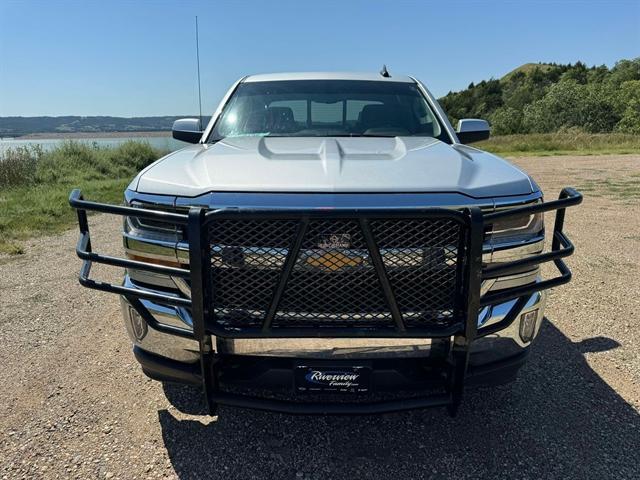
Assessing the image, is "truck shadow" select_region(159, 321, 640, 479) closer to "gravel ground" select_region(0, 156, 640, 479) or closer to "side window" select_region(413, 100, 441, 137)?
"gravel ground" select_region(0, 156, 640, 479)

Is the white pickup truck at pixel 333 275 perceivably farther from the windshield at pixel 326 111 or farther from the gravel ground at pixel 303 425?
the windshield at pixel 326 111

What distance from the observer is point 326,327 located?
79.8 inches

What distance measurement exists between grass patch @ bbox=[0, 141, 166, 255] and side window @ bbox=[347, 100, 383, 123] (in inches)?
200

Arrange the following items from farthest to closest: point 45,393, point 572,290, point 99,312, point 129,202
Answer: point 572,290 → point 99,312 → point 45,393 → point 129,202

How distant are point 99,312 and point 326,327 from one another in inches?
117

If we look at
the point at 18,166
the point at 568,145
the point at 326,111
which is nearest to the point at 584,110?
the point at 568,145

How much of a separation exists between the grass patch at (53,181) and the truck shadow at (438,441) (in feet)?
17.2

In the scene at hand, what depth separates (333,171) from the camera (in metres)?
2.17

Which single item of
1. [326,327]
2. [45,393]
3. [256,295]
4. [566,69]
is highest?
[566,69]

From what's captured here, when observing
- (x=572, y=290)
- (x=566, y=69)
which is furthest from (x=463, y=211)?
(x=566, y=69)

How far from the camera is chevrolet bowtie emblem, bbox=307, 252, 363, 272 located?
1.96 meters

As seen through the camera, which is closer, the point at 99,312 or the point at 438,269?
the point at 438,269

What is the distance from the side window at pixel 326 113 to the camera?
364 cm

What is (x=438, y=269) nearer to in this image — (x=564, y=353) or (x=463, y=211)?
(x=463, y=211)
